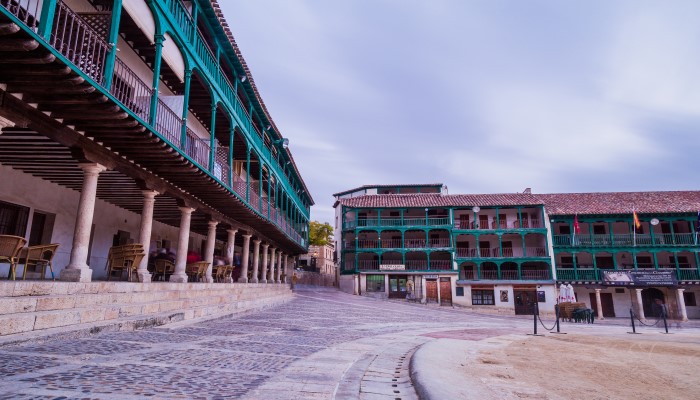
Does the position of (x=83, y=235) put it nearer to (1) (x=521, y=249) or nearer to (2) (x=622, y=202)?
(1) (x=521, y=249)

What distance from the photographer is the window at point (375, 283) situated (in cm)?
3931

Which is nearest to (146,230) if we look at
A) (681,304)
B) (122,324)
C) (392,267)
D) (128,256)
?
(128,256)

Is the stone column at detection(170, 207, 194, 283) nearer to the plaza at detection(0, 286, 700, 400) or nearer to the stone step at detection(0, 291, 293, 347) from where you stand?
the stone step at detection(0, 291, 293, 347)

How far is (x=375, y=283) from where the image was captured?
39.6m

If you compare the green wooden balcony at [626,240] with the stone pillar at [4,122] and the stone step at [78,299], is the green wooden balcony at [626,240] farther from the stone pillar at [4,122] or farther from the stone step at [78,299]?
the stone pillar at [4,122]

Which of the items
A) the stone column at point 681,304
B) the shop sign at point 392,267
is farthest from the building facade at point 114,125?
the stone column at point 681,304

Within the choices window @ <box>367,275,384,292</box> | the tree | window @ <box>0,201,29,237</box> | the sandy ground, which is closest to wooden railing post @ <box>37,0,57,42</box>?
window @ <box>0,201,29,237</box>

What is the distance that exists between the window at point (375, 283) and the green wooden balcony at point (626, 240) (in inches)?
642

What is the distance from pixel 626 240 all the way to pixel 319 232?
116 ft

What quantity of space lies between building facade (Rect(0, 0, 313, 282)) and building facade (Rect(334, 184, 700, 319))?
2264 cm

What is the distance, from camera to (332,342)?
7.91 meters

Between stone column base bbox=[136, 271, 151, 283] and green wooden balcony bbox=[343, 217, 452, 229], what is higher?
green wooden balcony bbox=[343, 217, 452, 229]

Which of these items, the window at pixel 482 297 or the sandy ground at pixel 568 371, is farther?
the window at pixel 482 297

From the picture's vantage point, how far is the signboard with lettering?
3181 centimetres
